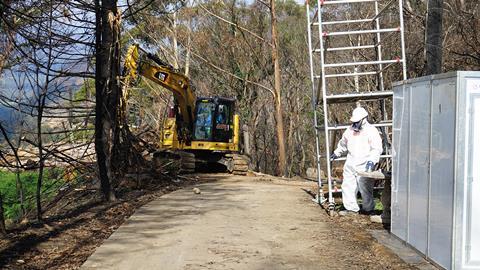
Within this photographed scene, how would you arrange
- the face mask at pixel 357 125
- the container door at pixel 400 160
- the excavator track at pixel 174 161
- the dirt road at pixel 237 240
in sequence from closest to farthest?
1. the dirt road at pixel 237 240
2. the container door at pixel 400 160
3. the face mask at pixel 357 125
4. the excavator track at pixel 174 161

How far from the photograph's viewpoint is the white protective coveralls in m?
11.4

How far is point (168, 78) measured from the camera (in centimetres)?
2117

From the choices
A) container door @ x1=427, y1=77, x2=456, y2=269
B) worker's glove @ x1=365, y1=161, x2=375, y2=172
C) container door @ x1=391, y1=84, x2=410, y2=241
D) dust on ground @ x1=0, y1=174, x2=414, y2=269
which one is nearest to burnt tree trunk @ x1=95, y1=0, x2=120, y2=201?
dust on ground @ x1=0, y1=174, x2=414, y2=269

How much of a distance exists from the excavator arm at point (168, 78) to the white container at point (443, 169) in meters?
8.98

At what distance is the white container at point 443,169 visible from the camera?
670cm

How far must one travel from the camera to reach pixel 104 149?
12.4m

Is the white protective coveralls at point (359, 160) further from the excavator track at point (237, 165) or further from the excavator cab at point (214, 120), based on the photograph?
the excavator cab at point (214, 120)

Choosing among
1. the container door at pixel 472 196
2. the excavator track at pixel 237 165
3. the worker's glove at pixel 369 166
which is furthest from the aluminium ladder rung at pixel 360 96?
the excavator track at pixel 237 165

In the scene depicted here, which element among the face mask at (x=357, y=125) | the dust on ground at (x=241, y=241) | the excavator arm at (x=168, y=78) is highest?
the excavator arm at (x=168, y=78)

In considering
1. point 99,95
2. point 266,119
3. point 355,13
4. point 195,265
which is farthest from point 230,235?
point 266,119

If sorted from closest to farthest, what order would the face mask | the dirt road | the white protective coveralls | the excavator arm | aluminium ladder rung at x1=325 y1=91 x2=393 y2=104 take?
the dirt road → the white protective coveralls → the face mask → aluminium ladder rung at x1=325 y1=91 x2=393 y2=104 → the excavator arm

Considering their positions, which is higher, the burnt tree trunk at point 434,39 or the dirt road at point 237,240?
the burnt tree trunk at point 434,39

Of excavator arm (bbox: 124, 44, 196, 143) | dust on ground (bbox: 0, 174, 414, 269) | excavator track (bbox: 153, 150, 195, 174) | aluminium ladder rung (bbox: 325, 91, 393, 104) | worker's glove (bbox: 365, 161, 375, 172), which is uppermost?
excavator arm (bbox: 124, 44, 196, 143)

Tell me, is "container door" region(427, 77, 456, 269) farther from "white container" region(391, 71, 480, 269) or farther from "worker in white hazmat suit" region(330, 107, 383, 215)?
"worker in white hazmat suit" region(330, 107, 383, 215)
